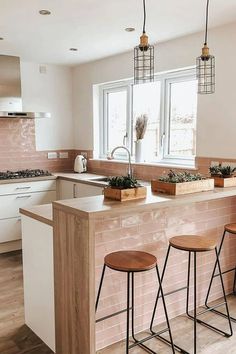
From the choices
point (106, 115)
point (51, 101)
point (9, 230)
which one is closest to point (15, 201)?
point (9, 230)

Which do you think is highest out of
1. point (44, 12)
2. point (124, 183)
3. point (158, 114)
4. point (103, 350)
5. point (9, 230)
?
point (44, 12)

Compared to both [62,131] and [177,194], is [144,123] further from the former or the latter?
[177,194]

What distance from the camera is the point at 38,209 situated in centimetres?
257

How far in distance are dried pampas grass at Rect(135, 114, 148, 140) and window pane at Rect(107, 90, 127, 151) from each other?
48 cm

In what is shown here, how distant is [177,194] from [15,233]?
2.66m

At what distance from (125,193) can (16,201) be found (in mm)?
2509

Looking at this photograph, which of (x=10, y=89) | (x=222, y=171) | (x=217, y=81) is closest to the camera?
(x=222, y=171)

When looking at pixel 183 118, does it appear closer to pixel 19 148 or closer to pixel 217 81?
pixel 217 81

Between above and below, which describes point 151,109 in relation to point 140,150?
above

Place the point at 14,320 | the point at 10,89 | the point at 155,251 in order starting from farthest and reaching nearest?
the point at 10,89, the point at 14,320, the point at 155,251

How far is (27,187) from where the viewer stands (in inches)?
174

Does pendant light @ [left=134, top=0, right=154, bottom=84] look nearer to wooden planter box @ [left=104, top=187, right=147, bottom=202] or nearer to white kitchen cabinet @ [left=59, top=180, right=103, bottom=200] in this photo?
wooden planter box @ [left=104, top=187, right=147, bottom=202]

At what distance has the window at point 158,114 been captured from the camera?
155 inches

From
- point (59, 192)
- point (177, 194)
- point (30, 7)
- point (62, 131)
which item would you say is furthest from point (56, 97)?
point (177, 194)
